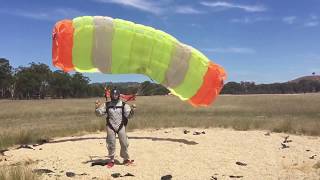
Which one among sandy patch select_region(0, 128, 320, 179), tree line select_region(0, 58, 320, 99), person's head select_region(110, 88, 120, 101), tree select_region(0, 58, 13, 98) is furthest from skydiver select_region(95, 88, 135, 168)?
tree select_region(0, 58, 13, 98)

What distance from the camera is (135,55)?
16.7 m

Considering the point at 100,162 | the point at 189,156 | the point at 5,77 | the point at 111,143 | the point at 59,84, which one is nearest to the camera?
the point at 111,143

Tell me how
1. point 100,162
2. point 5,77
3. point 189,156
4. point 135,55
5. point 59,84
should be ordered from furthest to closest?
point 59,84 → point 5,77 → point 135,55 → point 189,156 → point 100,162

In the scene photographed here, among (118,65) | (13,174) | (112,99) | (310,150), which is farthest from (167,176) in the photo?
(310,150)

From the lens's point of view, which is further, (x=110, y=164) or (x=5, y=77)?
(x=5, y=77)

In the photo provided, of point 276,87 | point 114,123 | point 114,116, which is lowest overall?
point 114,123

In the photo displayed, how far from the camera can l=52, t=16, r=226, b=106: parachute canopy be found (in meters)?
16.4

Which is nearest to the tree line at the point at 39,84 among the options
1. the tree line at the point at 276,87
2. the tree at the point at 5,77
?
the tree at the point at 5,77

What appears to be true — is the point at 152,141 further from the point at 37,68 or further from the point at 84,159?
the point at 37,68

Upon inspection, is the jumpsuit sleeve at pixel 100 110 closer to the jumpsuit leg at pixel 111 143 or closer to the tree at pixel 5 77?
the jumpsuit leg at pixel 111 143

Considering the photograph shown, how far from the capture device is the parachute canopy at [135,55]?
16.4 m

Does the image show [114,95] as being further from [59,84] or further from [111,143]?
[59,84]

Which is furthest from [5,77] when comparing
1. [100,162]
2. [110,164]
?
[110,164]

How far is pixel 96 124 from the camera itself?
914 inches
